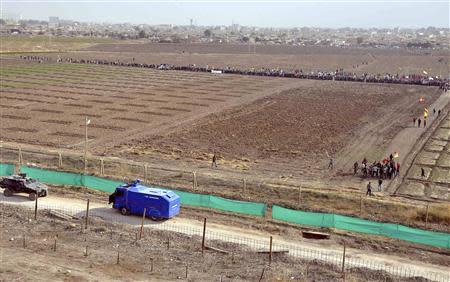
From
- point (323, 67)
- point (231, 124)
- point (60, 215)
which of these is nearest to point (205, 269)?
point (60, 215)

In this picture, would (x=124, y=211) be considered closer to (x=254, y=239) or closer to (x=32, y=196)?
(x=32, y=196)

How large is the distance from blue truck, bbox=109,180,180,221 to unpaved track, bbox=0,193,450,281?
317 mm

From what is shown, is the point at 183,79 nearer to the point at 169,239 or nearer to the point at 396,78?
the point at 396,78

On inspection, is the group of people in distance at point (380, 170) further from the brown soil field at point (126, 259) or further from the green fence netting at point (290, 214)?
the brown soil field at point (126, 259)

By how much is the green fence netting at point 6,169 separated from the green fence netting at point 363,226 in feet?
46.5

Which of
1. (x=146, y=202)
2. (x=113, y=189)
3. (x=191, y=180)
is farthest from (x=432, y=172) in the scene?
(x=146, y=202)

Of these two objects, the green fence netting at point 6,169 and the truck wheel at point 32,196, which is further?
the green fence netting at point 6,169

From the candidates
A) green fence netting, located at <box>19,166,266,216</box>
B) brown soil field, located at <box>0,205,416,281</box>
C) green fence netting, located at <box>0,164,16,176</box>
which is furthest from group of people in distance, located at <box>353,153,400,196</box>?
green fence netting, located at <box>0,164,16,176</box>

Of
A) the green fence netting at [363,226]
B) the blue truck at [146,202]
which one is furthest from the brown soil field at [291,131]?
the blue truck at [146,202]

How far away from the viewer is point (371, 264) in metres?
19.8

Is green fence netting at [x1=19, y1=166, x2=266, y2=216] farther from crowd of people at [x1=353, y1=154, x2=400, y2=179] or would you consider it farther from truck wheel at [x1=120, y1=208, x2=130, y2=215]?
crowd of people at [x1=353, y1=154, x2=400, y2=179]

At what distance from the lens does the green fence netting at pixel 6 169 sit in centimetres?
2952

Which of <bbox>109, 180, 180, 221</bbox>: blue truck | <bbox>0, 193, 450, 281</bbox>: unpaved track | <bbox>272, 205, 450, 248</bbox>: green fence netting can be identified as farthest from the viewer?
<bbox>109, 180, 180, 221</bbox>: blue truck

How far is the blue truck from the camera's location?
911 inches
